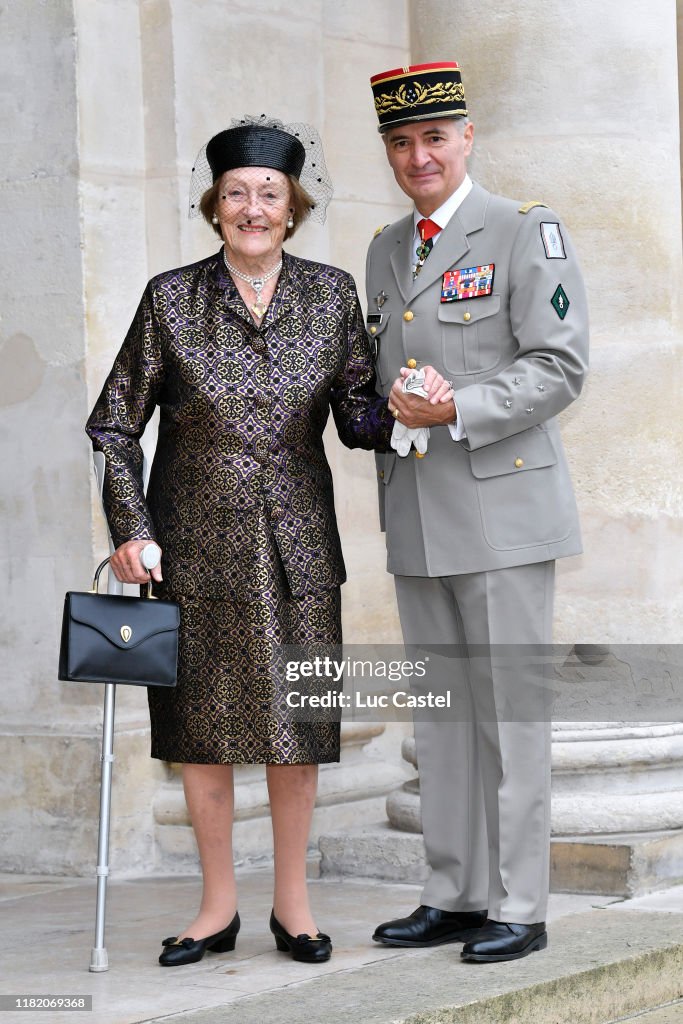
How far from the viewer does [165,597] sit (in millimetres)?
4211

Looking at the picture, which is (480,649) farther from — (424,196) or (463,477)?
(424,196)

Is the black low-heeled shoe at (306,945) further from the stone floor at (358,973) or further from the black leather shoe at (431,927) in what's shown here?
the black leather shoe at (431,927)

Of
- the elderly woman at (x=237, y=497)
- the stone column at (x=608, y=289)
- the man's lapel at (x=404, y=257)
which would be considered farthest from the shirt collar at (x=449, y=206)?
the stone column at (x=608, y=289)

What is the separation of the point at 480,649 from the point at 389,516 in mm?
422

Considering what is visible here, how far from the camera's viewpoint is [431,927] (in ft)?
14.1

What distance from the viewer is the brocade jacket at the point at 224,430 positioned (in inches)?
163

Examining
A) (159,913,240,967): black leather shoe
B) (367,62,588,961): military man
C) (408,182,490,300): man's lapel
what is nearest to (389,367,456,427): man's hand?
(367,62,588,961): military man

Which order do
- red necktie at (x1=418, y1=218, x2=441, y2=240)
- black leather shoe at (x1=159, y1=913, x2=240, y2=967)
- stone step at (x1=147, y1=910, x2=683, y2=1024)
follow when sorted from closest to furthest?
1. stone step at (x1=147, y1=910, x2=683, y2=1024)
2. black leather shoe at (x1=159, y1=913, x2=240, y2=967)
3. red necktie at (x1=418, y1=218, x2=441, y2=240)

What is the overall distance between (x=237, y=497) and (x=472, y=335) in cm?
67

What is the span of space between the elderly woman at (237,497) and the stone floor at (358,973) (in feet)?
0.50

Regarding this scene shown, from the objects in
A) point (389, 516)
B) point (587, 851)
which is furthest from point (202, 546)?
point (587, 851)

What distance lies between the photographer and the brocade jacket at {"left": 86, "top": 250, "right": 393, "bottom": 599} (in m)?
4.14

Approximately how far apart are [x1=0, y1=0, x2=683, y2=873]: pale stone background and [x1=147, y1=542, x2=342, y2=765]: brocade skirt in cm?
128

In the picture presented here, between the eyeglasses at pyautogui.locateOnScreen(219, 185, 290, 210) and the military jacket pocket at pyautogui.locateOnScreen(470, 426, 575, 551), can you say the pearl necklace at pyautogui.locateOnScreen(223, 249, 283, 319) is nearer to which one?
the eyeglasses at pyautogui.locateOnScreen(219, 185, 290, 210)
